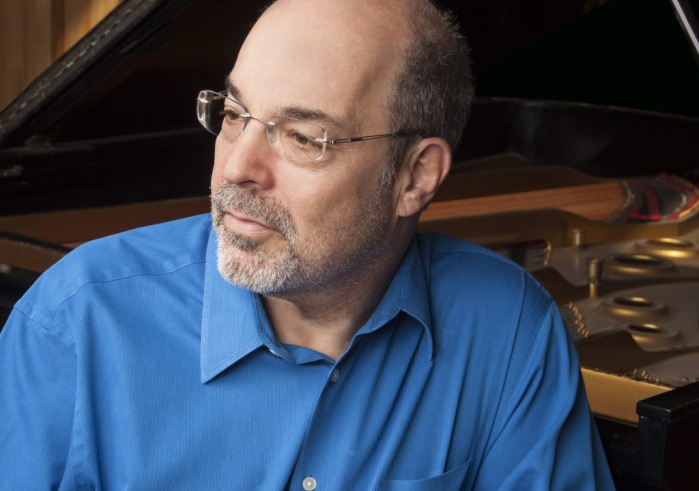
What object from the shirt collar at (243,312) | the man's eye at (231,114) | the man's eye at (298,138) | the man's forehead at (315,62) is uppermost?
the man's forehead at (315,62)

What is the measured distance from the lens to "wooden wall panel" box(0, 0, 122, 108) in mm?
6348

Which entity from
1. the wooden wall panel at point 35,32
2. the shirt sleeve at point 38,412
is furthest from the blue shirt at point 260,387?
the wooden wall panel at point 35,32

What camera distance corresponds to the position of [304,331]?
154cm

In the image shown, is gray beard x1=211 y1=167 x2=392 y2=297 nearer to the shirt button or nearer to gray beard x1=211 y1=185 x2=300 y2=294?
gray beard x1=211 y1=185 x2=300 y2=294

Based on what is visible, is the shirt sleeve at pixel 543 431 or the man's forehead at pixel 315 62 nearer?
the man's forehead at pixel 315 62

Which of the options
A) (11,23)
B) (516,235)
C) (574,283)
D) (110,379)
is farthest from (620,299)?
(11,23)

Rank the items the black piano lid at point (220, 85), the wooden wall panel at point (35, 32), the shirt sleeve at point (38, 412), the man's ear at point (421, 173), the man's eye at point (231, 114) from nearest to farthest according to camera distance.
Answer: the shirt sleeve at point (38, 412) → the man's eye at point (231, 114) → the man's ear at point (421, 173) → the black piano lid at point (220, 85) → the wooden wall panel at point (35, 32)

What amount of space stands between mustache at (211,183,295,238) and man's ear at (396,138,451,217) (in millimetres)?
209

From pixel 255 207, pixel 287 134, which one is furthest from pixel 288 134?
pixel 255 207

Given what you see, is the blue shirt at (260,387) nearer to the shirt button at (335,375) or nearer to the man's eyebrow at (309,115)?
the shirt button at (335,375)

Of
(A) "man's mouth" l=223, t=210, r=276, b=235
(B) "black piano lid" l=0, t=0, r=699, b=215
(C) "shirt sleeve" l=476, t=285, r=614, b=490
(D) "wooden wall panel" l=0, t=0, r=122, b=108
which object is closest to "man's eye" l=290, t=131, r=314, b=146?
(A) "man's mouth" l=223, t=210, r=276, b=235

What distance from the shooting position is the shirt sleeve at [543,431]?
154cm

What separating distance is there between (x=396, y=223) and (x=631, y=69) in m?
2.53

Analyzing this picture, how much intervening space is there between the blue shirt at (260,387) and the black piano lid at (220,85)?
1.04 metres
